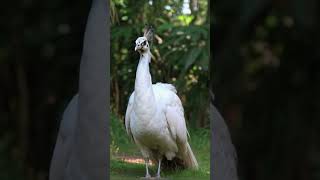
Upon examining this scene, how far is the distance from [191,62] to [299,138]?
29cm

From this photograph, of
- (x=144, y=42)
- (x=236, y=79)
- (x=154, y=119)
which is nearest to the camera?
(x=236, y=79)

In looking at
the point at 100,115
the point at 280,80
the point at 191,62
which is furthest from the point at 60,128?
the point at 280,80

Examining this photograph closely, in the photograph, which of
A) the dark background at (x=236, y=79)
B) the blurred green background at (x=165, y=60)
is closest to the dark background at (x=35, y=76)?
the dark background at (x=236, y=79)

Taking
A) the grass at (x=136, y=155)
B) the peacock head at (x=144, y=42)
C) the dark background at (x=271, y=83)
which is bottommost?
the grass at (x=136, y=155)

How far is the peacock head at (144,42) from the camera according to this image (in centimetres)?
106

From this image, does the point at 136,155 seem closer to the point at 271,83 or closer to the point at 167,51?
the point at 167,51

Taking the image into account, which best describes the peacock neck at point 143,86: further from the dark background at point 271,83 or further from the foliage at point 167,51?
the dark background at point 271,83

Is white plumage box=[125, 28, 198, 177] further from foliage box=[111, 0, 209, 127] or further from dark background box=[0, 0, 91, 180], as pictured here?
dark background box=[0, 0, 91, 180]

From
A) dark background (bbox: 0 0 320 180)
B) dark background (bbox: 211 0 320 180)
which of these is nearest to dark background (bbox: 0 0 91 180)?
dark background (bbox: 0 0 320 180)

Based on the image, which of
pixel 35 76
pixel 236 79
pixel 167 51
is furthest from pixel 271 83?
pixel 35 76

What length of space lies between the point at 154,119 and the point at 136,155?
0.40 ft

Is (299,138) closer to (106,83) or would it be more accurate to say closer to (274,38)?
(274,38)

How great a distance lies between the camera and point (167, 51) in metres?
1.11

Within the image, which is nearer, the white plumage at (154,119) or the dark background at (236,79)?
the dark background at (236,79)
